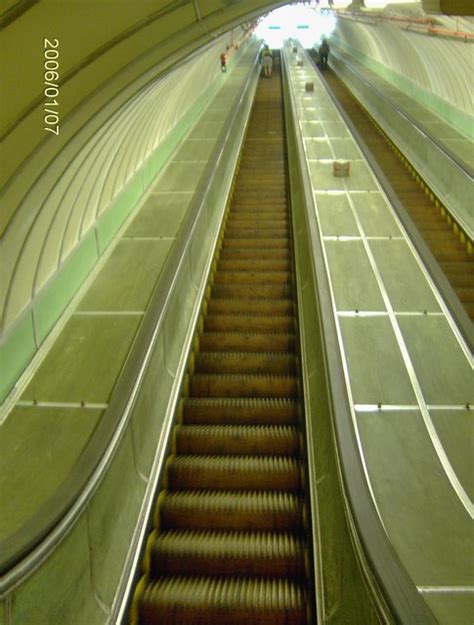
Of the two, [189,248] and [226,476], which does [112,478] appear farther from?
[189,248]

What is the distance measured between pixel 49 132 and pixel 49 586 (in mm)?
2591

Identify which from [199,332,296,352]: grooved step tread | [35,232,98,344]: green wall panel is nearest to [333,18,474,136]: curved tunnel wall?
[199,332,296,352]: grooved step tread

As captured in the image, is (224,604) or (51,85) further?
(224,604)

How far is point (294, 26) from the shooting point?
124 feet

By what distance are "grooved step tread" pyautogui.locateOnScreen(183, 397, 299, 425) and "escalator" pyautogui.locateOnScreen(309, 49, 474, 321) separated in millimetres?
2546

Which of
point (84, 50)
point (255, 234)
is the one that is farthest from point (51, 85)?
point (255, 234)

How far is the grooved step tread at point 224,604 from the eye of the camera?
3.77 meters

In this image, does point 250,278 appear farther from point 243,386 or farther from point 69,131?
point 69,131

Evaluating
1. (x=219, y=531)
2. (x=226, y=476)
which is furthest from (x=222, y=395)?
(x=219, y=531)

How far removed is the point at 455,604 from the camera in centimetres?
311

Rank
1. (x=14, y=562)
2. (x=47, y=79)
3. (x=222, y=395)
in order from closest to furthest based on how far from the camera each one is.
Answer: (x=14, y=562), (x=47, y=79), (x=222, y=395)

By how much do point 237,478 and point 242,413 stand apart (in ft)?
2.56

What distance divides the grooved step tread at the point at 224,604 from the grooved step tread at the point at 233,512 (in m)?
0.52

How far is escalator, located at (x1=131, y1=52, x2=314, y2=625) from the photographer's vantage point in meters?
3.88
